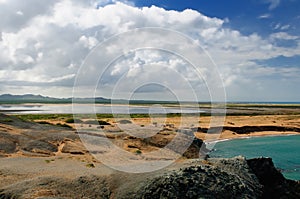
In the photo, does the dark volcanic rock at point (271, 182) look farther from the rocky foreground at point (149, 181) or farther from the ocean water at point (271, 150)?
the ocean water at point (271, 150)

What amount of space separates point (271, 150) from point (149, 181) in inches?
1538

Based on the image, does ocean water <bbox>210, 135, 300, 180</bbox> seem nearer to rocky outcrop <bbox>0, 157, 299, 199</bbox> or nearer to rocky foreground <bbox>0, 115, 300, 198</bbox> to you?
rocky foreground <bbox>0, 115, 300, 198</bbox>

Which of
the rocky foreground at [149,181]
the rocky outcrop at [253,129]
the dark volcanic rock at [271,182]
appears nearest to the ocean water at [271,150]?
the rocky outcrop at [253,129]

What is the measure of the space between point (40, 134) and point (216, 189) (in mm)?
24798

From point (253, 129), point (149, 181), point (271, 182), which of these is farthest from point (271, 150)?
point (149, 181)

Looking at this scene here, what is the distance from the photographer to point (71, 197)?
54.1 ft

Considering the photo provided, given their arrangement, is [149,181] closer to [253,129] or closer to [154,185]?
[154,185]

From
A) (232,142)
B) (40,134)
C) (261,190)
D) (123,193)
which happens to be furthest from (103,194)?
(232,142)

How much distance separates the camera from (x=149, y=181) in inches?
676

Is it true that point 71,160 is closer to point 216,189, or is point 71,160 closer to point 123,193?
point 123,193

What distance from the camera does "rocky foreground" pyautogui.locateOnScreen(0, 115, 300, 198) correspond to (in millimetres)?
16703

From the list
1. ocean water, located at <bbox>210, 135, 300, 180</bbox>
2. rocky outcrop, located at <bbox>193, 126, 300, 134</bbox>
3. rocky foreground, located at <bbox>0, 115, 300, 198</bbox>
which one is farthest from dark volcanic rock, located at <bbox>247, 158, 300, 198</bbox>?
rocky outcrop, located at <bbox>193, 126, 300, 134</bbox>

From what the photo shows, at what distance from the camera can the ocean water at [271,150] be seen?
38.6 meters

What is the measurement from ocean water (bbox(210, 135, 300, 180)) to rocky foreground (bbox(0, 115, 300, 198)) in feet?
46.0
